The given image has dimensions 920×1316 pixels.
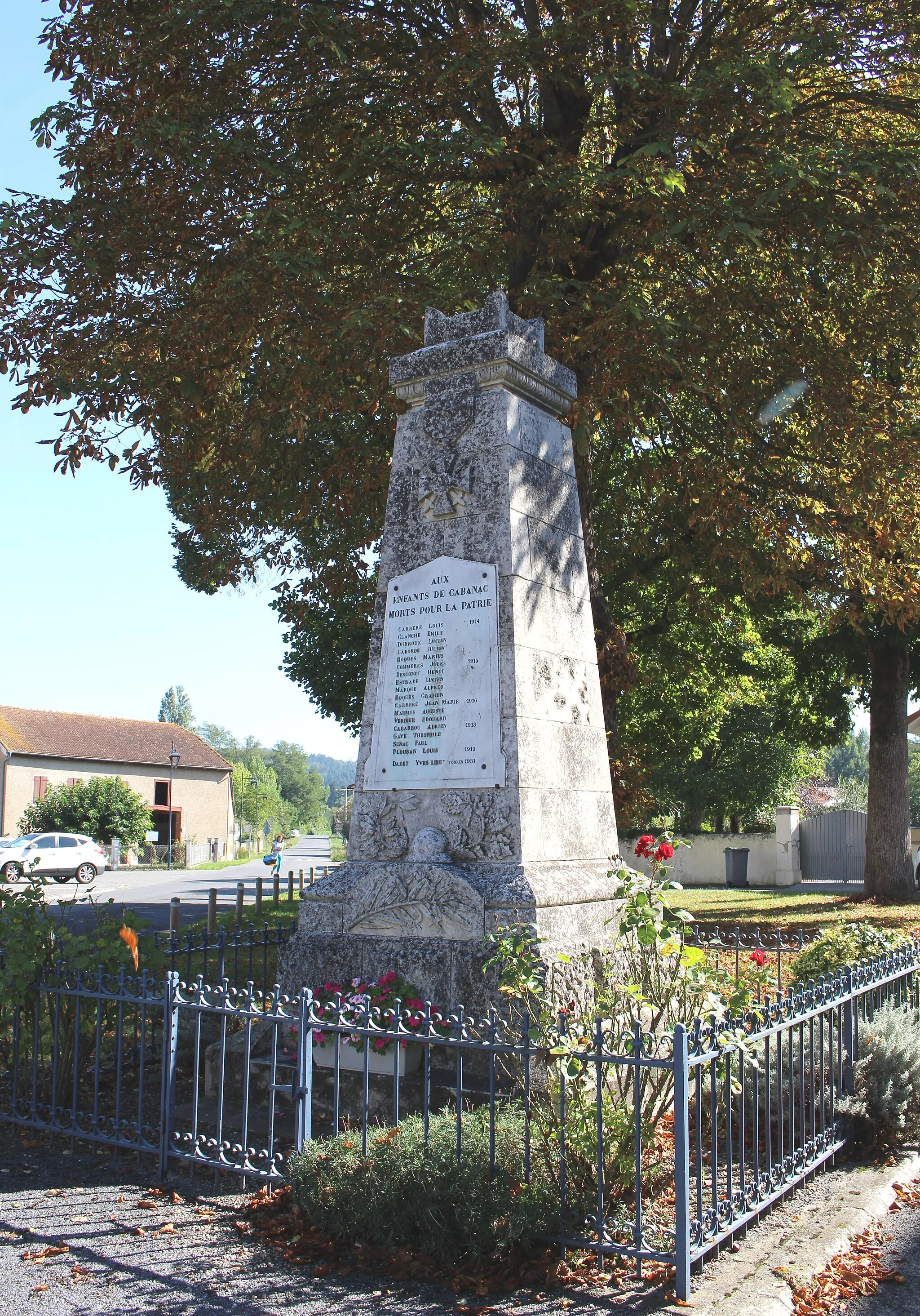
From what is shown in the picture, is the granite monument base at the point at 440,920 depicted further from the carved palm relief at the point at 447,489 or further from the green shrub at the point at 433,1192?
the carved palm relief at the point at 447,489

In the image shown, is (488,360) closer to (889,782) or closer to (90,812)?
(889,782)

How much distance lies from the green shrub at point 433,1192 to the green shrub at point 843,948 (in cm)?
366

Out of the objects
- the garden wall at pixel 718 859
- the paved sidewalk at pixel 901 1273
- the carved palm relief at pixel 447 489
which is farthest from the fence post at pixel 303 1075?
the garden wall at pixel 718 859

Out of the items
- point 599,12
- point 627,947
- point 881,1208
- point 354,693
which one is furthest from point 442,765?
point 354,693

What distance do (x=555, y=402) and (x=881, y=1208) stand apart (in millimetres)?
5161

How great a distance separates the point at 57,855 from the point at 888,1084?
30.3m

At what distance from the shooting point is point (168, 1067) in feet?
17.8

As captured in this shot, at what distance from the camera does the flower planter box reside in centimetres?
564

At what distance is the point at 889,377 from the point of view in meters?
14.7

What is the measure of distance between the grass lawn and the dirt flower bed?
812 cm

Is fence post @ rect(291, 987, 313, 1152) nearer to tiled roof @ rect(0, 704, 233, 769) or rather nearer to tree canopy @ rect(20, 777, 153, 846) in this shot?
tree canopy @ rect(20, 777, 153, 846)

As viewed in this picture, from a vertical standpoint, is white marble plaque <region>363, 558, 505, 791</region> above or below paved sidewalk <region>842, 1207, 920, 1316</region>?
above

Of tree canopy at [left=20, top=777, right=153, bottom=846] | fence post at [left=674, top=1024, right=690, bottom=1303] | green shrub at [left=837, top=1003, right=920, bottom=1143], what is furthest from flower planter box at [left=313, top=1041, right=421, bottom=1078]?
tree canopy at [left=20, top=777, right=153, bottom=846]

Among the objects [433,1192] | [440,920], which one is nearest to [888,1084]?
[440,920]
